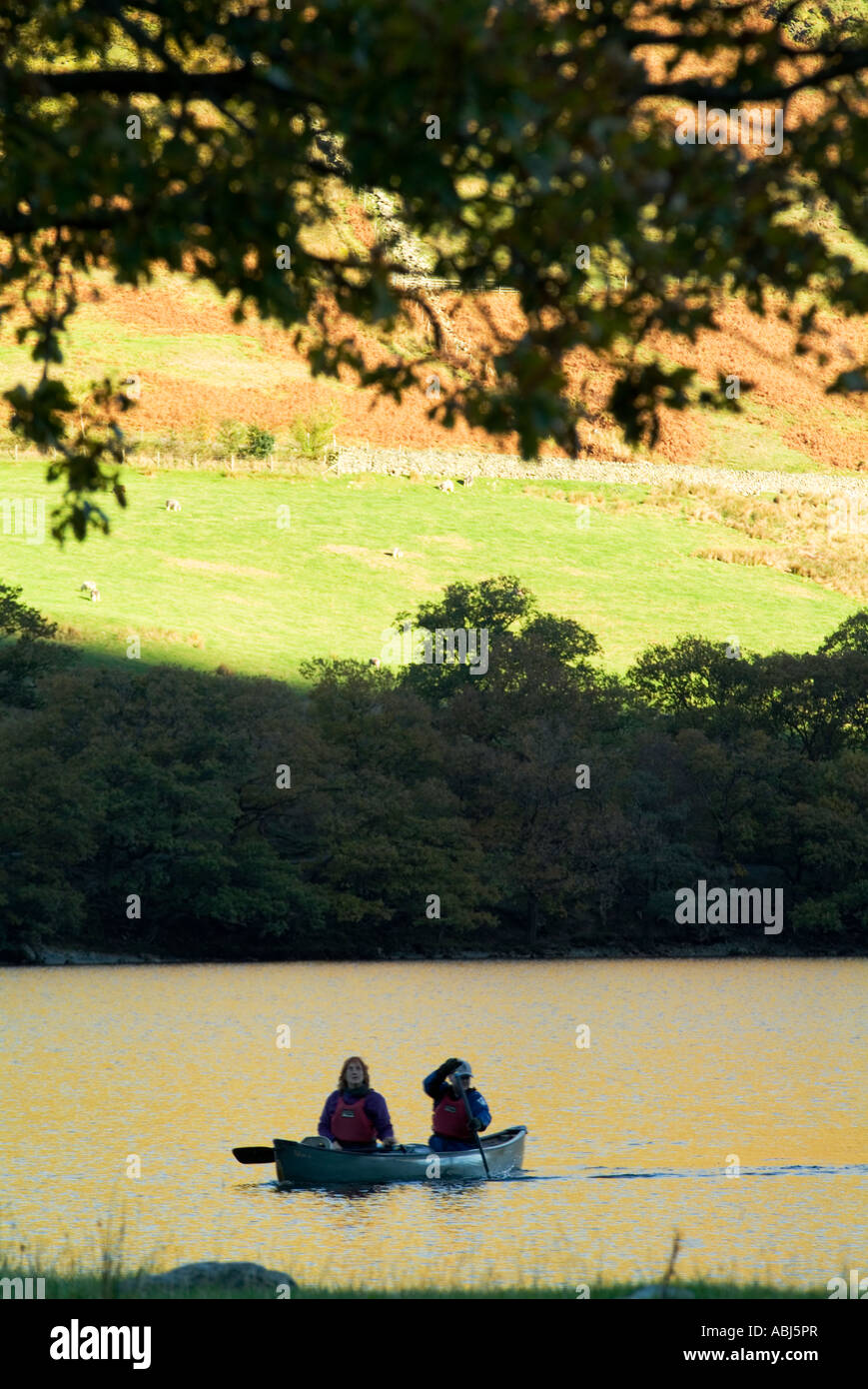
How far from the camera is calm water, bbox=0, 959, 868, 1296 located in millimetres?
22625

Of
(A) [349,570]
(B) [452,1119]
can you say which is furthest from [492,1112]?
(A) [349,570]

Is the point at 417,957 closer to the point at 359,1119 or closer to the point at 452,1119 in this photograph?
the point at 452,1119

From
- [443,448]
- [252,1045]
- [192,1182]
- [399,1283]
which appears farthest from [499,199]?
[443,448]

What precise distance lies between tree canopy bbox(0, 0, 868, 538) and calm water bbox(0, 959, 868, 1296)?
35.4 feet

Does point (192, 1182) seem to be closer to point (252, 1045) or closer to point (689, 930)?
point (252, 1045)

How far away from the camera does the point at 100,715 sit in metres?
79.2

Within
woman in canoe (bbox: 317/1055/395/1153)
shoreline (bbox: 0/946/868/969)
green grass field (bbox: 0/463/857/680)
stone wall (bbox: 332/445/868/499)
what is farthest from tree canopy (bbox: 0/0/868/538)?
stone wall (bbox: 332/445/868/499)

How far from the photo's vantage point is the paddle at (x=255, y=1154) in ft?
87.1

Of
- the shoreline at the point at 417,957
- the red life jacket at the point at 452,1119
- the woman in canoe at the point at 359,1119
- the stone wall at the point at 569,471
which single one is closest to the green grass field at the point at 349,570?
the stone wall at the point at 569,471

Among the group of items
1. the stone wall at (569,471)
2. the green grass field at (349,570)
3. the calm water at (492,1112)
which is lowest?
the calm water at (492,1112)

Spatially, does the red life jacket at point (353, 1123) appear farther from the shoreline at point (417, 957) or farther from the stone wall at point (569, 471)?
the stone wall at point (569, 471)

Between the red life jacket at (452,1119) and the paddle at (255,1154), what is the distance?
8.15 feet

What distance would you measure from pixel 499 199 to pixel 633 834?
2986 inches

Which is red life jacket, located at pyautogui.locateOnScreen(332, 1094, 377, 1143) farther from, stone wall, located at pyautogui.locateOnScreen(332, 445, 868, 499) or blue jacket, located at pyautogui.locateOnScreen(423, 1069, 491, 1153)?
stone wall, located at pyautogui.locateOnScreen(332, 445, 868, 499)
